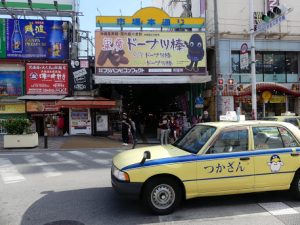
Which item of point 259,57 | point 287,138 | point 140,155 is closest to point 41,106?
point 259,57

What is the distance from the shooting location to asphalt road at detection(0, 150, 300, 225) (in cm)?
579

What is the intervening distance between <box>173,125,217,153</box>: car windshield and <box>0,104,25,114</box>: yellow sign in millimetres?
21185

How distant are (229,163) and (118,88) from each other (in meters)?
25.9

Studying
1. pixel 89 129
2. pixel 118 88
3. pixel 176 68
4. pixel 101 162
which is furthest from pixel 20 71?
pixel 101 162

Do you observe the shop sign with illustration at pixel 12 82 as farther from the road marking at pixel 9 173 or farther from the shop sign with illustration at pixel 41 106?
the road marking at pixel 9 173

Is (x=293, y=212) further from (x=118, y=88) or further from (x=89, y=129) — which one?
(x=118, y=88)

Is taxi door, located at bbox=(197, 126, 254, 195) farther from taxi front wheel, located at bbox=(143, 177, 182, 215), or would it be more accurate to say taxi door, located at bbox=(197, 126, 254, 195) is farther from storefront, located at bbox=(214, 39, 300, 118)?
storefront, located at bbox=(214, 39, 300, 118)

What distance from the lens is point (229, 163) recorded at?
6289 millimetres

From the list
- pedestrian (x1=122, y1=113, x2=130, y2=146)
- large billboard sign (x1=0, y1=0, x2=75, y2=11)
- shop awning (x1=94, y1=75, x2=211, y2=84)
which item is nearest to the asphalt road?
pedestrian (x1=122, y1=113, x2=130, y2=146)

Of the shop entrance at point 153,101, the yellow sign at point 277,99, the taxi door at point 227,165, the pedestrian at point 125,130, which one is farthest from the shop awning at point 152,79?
the taxi door at point 227,165

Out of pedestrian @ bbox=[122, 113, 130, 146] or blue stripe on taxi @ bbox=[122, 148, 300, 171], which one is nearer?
blue stripe on taxi @ bbox=[122, 148, 300, 171]

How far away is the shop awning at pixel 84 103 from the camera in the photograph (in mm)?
A: 23969

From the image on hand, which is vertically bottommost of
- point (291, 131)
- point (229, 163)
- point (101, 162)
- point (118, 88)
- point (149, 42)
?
point (101, 162)

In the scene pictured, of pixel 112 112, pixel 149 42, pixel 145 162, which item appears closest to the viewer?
pixel 145 162
